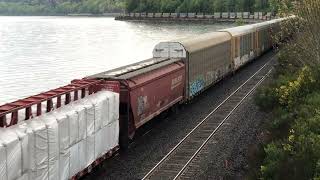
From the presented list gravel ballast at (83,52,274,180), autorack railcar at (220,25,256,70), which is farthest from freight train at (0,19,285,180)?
autorack railcar at (220,25,256,70)

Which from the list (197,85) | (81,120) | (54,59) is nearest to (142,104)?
(81,120)

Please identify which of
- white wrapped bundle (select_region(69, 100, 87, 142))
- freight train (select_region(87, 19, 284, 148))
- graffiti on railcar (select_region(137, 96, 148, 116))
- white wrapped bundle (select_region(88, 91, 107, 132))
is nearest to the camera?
white wrapped bundle (select_region(69, 100, 87, 142))

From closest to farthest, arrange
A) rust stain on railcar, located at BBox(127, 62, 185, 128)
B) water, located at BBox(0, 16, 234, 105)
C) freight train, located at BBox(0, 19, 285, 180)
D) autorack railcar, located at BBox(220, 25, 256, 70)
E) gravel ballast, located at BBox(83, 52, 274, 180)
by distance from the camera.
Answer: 1. freight train, located at BBox(0, 19, 285, 180)
2. gravel ballast, located at BBox(83, 52, 274, 180)
3. rust stain on railcar, located at BBox(127, 62, 185, 128)
4. autorack railcar, located at BBox(220, 25, 256, 70)
5. water, located at BBox(0, 16, 234, 105)

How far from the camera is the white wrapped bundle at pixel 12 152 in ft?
41.8

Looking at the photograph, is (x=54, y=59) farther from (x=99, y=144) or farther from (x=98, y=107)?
(x=98, y=107)

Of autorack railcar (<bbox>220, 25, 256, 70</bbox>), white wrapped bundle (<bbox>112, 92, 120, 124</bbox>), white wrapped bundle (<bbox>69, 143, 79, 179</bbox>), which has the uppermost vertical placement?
autorack railcar (<bbox>220, 25, 256, 70</bbox>)

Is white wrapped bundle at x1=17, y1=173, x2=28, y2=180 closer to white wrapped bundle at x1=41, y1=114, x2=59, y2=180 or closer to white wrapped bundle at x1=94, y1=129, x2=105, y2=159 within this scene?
white wrapped bundle at x1=41, y1=114, x2=59, y2=180

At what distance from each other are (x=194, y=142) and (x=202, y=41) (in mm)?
11742

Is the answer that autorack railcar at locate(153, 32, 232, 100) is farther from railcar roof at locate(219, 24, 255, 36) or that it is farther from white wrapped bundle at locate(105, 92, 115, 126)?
white wrapped bundle at locate(105, 92, 115, 126)

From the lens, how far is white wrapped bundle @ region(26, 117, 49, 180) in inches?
547

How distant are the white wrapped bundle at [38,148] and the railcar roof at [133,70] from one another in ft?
21.1

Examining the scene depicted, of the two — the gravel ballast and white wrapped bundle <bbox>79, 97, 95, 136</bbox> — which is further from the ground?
white wrapped bundle <bbox>79, 97, 95, 136</bbox>

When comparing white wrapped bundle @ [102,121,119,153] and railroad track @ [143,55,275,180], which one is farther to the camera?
railroad track @ [143,55,275,180]

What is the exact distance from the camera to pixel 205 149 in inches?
884
